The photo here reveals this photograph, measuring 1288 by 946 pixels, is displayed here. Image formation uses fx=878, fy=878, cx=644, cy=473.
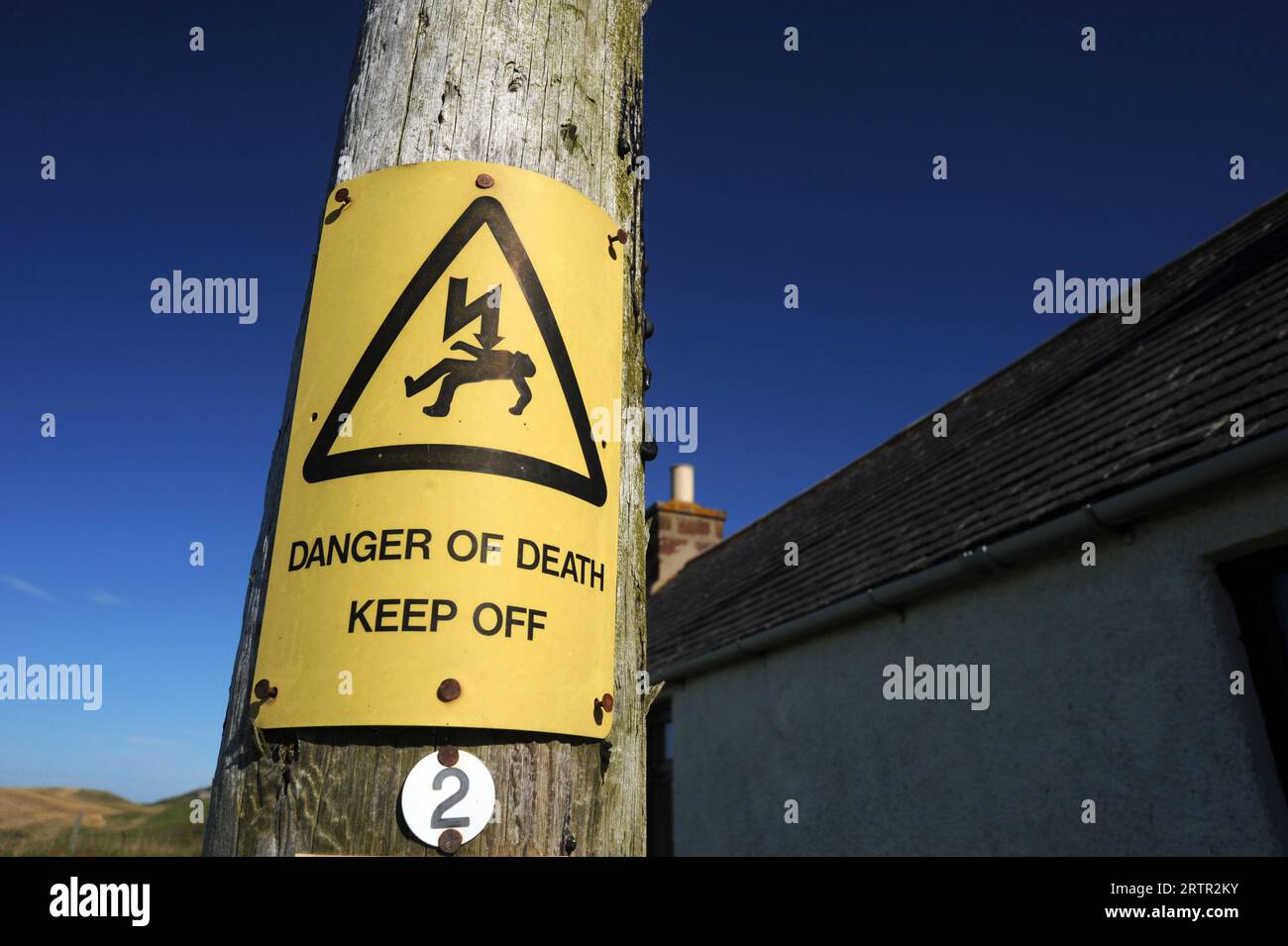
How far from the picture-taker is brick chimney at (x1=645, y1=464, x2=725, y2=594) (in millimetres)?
16297

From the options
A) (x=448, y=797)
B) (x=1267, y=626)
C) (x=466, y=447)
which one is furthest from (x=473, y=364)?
(x=1267, y=626)

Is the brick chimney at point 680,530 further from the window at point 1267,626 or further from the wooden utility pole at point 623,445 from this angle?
the wooden utility pole at point 623,445

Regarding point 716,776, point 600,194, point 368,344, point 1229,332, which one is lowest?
point 716,776

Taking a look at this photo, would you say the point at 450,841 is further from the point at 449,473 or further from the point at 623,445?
the point at 623,445

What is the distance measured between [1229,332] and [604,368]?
5.84m

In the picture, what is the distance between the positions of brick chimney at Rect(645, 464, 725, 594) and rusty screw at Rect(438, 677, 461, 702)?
49.6 ft

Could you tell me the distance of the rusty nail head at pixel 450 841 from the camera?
41.8 inches

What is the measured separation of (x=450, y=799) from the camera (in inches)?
42.8

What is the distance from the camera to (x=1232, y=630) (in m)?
4.55

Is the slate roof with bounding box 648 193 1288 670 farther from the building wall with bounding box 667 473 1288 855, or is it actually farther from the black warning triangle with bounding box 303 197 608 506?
the black warning triangle with bounding box 303 197 608 506

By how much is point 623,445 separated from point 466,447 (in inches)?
11.7

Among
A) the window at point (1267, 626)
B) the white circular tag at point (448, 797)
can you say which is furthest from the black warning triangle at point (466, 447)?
the window at point (1267, 626)
